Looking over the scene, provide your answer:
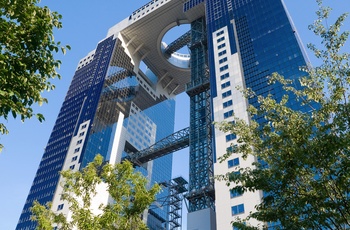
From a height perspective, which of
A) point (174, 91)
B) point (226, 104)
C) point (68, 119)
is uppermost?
point (174, 91)

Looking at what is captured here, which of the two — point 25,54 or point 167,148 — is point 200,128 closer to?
point 167,148

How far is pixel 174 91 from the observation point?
447ft

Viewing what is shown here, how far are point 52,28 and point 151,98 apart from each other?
115 meters

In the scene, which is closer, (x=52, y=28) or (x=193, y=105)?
(x=52, y=28)

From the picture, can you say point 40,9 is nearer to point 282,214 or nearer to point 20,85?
point 20,85

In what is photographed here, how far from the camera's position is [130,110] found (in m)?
115

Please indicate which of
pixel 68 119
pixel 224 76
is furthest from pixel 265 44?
pixel 68 119

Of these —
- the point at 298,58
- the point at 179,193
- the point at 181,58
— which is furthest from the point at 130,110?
the point at 298,58

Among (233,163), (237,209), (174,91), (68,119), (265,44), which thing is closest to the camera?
(237,209)

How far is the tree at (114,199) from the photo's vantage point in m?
15.7

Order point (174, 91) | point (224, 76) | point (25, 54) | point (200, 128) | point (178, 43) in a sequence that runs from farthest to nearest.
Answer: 1. point (174, 91)
2. point (178, 43)
3. point (200, 128)
4. point (224, 76)
5. point (25, 54)

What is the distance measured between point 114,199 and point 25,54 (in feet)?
→ 31.8

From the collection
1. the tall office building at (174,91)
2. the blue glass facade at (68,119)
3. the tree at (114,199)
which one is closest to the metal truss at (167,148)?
the tall office building at (174,91)

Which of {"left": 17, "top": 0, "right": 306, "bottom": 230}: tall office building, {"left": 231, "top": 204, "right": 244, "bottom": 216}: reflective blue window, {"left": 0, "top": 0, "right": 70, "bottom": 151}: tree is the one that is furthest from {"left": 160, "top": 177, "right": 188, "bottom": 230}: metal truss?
{"left": 0, "top": 0, "right": 70, "bottom": 151}: tree
